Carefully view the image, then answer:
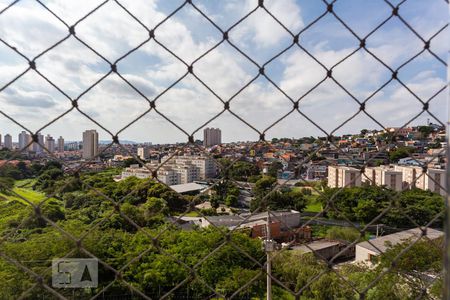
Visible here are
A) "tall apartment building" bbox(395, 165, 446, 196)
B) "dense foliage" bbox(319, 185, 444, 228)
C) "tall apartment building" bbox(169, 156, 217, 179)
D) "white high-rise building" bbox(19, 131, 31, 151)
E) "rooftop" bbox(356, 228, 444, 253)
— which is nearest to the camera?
"white high-rise building" bbox(19, 131, 31, 151)

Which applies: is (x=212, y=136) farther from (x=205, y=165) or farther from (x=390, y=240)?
(x=390, y=240)

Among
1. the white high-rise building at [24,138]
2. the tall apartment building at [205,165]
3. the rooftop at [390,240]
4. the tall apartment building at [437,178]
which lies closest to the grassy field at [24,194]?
the white high-rise building at [24,138]

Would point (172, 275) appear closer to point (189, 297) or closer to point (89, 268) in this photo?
point (189, 297)

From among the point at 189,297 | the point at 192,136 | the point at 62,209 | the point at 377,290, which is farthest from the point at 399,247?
the point at 62,209

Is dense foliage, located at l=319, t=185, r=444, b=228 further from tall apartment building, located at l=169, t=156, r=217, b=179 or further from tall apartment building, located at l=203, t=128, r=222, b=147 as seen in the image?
tall apartment building, located at l=203, t=128, r=222, b=147

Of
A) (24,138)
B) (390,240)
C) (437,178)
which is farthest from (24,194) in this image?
(390,240)

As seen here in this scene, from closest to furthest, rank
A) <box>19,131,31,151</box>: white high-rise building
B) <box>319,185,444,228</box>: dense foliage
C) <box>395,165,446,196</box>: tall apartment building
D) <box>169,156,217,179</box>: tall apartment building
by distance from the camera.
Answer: <box>19,131,31,151</box>: white high-rise building < <box>395,165,446,196</box>: tall apartment building < <box>169,156,217,179</box>: tall apartment building < <box>319,185,444,228</box>: dense foliage

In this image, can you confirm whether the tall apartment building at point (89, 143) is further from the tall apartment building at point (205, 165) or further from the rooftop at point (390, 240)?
the rooftop at point (390, 240)

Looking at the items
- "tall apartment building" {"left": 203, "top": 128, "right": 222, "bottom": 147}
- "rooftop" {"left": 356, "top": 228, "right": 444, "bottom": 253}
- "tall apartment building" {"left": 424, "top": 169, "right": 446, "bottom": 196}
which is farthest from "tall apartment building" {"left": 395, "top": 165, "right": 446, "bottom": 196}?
"rooftop" {"left": 356, "top": 228, "right": 444, "bottom": 253}
